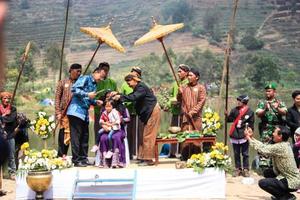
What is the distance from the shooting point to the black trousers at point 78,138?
26.7 feet

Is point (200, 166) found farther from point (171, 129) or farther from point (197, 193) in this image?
point (171, 129)

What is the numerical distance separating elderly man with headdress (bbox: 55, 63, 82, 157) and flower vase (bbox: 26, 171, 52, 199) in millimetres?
1497

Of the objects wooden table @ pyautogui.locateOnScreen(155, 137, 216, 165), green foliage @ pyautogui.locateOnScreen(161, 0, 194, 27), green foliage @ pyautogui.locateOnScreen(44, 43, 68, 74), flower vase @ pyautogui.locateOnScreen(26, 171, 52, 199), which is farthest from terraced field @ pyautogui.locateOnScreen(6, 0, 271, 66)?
flower vase @ pyautogui.locateOnScreen(26, 171, 52, 199)

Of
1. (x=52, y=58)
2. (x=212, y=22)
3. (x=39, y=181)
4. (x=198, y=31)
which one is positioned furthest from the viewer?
(x=212, y=22)

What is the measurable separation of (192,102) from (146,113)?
86cm

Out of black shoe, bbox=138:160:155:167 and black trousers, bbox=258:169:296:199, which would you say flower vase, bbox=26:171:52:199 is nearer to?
black shoe, bbox=138:160:155:167

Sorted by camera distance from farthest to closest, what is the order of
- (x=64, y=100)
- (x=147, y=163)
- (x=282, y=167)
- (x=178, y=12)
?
(x=178, y=12)
(x=64, y=100)
(x=147, y=163)
(x=282, y=167)

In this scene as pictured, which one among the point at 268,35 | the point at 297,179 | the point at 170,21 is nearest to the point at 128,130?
the point at 297,179

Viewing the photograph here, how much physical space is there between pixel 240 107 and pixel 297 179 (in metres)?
2.72

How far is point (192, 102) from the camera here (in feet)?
28.7

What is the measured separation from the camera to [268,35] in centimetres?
5366

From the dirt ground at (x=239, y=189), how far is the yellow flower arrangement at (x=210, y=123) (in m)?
0.70

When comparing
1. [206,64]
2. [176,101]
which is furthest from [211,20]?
[176,101]

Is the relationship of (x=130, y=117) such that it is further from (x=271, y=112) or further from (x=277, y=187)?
(x=277, y=187)
